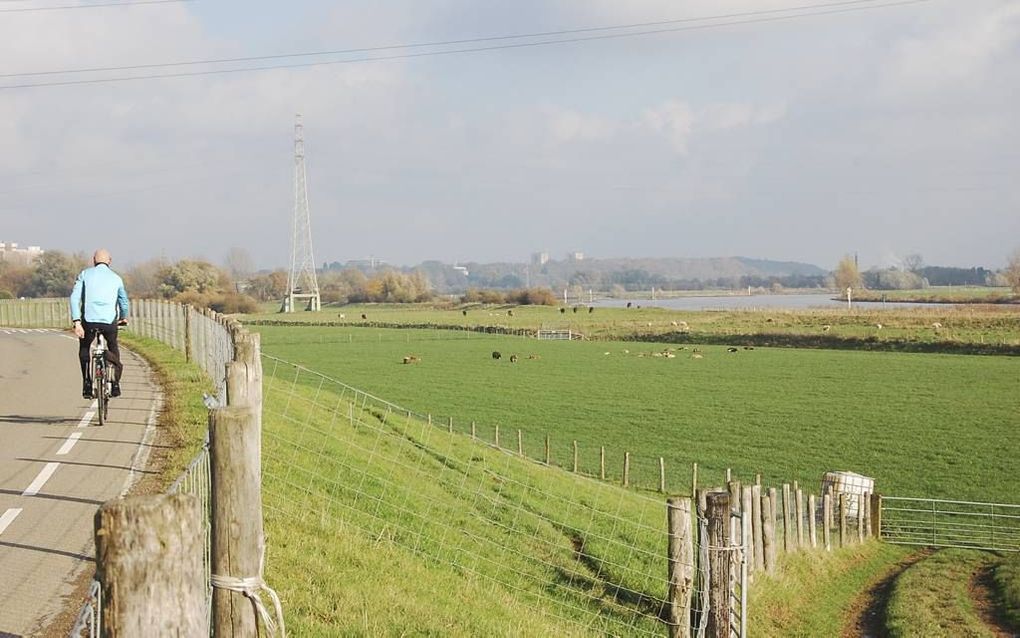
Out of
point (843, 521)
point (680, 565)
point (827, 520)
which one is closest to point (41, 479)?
point (680, 565)

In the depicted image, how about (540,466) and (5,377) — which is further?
(540,466)

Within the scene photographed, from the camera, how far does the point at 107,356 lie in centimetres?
1446

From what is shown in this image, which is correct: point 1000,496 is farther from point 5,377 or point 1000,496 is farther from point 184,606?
point 184,606

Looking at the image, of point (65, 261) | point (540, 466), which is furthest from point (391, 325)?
point (540, 466)

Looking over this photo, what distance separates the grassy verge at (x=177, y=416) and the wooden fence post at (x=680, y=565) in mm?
4838

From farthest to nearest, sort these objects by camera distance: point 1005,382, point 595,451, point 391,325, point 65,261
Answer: point 391,325
point 65,261
point 1005,382
point 595,451

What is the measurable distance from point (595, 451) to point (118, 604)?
3157 centimetres

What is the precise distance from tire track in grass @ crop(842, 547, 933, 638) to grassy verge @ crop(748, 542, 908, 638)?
14 cm

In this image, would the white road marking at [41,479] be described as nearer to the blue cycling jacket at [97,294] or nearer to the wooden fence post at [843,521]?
the blue cycling jacket at [97,294]

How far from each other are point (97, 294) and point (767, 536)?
38.8 feet

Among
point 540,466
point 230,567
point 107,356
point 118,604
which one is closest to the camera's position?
point 118,604

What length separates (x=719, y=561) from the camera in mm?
10500

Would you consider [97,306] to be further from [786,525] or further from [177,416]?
[786,525]

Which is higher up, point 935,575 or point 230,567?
point 230,567
